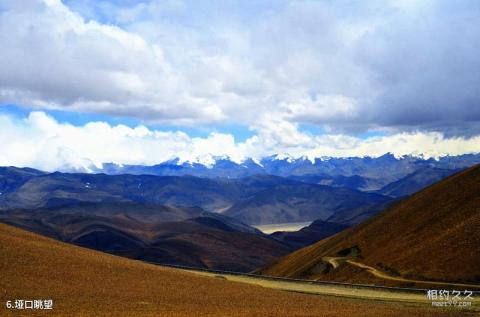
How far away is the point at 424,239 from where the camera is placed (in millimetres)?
76562

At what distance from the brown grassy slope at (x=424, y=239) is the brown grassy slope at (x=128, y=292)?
17.5m

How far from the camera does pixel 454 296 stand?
51469mm

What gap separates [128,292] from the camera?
172 ft

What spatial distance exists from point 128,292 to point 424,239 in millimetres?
42484

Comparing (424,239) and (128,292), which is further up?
(424,239)

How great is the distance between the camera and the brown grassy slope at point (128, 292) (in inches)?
1706

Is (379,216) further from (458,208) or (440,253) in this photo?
(440,253)

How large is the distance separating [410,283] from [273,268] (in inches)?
2115

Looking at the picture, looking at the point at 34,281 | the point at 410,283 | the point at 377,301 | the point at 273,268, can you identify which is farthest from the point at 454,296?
the point at 273,268

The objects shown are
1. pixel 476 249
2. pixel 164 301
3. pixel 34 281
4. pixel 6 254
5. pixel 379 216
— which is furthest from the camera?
pixel 379 216

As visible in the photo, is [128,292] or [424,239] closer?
[128,292]

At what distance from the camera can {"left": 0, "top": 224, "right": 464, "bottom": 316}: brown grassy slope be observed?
142ft

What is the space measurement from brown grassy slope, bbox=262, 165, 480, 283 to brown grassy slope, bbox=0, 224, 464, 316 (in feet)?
57.3

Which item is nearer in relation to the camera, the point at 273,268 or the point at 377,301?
the point at 377,301
